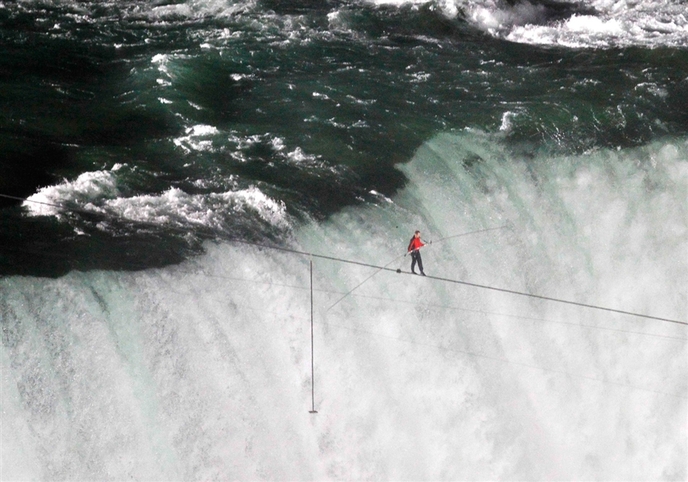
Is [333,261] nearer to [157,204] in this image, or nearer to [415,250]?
[415,250]

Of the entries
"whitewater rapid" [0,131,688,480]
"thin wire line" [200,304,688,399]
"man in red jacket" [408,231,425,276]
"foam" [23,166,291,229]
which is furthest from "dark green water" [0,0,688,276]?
"man in red jacket" [408,231,425,276]

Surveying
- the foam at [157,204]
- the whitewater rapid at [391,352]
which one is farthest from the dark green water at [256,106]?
the whitewater rapid at [391,352]

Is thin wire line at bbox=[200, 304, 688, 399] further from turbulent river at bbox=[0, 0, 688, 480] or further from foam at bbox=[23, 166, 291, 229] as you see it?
foam at bbox=[23, 166, 291, 229]

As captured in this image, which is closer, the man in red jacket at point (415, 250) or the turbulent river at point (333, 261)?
the turbulent river at point (333, 261)

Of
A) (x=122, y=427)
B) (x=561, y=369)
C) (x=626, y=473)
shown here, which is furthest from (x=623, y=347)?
(x=122, y=427)

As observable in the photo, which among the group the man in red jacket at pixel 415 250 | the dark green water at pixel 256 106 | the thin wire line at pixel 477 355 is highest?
the dark green water at pixel 256 106

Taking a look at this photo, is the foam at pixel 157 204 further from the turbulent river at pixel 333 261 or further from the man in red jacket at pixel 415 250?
the man in red jacket at pixel 415 250

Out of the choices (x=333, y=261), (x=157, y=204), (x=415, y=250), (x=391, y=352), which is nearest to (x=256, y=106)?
(x=157, y=204)

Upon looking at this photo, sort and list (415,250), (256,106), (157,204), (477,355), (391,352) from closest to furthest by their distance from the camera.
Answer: (415,250) → (391,352) → (477,355) → (157,204) → (256,106)
